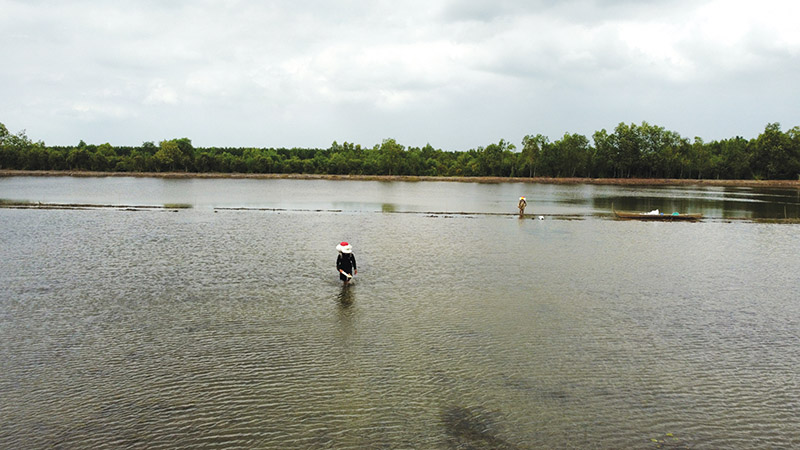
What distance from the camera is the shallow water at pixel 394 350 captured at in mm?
9656

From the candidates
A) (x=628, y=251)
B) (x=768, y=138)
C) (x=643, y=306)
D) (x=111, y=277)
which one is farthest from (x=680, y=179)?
(x=111, y=277)

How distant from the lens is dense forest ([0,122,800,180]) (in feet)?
451

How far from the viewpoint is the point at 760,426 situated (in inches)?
393

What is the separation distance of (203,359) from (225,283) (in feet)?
26.9

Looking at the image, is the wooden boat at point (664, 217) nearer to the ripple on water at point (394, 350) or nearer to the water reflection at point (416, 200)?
the water reflection at point (416, 200)

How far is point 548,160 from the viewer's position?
Result: 144 metres

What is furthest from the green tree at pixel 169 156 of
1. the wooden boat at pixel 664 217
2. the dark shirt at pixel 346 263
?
the dark shirt at pixel 346 263

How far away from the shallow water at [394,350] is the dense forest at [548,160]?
123 metres

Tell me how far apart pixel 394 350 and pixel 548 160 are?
140229 millimetres

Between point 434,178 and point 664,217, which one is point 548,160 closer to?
point 434,178

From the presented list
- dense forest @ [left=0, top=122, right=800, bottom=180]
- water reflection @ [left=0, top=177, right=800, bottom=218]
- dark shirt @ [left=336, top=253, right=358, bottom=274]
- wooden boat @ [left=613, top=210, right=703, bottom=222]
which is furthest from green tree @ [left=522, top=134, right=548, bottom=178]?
dark shirt @ [left=336, top=253, right=358, bottom=274]

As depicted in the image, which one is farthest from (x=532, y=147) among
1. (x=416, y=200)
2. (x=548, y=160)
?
(x=416, y=200)

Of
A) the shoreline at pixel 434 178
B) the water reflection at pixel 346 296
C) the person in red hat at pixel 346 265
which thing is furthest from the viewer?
the shoreline at pixel 434 178

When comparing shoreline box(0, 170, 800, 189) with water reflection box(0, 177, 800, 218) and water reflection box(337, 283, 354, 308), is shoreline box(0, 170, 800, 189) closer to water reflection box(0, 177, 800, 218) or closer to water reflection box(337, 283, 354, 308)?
water reflection box(0, 177, 800, 218)
